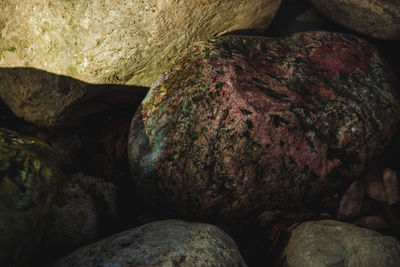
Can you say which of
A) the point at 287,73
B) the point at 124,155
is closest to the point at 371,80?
the point at 287,73

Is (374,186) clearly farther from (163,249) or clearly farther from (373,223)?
(163,249)

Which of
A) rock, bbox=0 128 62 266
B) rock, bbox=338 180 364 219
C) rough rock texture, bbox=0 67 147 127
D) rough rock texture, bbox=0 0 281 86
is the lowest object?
rock, bbox=338 180 364 219

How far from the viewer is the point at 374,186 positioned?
2408mm

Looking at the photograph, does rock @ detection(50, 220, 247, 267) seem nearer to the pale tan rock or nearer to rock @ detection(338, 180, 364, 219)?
rock @ detection(338, 180, 364, 219)

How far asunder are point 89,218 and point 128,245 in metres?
0.56

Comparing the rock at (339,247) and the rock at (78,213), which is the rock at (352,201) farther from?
the rock at (78,213)

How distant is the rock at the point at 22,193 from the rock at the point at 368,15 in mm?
2954

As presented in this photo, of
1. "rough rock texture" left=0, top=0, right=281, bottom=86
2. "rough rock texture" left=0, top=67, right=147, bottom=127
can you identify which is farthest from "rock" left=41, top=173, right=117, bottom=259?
"rough rock texture" left=0, top=0, right=281, bottom=86

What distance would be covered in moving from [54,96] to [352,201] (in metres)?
2.76

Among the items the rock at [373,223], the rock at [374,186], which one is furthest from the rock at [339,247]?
the rock at [374,186]

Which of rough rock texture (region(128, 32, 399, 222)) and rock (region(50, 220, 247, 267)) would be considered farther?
rough rock texture (region(128, 32, 399, 222))

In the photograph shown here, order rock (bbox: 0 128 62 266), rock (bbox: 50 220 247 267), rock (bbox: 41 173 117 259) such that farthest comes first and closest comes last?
rock (bbox: 41 173 117 259)
rock (bbox: 50 220 247 267)
rock (bbox: 0 128 62 266)

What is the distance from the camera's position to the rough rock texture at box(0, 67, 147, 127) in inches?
92.7

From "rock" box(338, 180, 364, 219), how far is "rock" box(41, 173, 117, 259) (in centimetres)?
189
